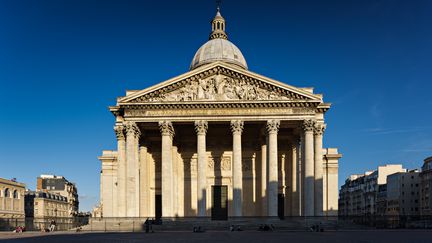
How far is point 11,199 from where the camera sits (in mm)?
84688

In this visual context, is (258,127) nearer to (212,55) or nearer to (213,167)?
(213,167)

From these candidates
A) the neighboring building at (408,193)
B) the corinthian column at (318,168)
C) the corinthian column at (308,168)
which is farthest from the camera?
the neighboring building at (408,193)

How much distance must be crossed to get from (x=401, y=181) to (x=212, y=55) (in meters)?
52.0

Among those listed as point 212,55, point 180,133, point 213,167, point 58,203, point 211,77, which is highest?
point 212,55

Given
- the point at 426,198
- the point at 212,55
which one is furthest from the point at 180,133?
the point at 426,198

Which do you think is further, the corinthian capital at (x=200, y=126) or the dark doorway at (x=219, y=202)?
the dark doorway at (x=219, y=202)

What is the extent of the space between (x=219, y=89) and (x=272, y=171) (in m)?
9.71

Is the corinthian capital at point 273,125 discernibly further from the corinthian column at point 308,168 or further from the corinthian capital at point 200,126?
the corinthian capital at point 200,126

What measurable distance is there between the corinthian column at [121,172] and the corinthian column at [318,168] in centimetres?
1928

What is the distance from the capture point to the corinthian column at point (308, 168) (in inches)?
1730

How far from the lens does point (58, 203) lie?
361 ft

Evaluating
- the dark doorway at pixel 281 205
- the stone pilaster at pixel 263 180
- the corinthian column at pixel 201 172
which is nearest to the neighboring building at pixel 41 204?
the dark doorway at pixel 281 205

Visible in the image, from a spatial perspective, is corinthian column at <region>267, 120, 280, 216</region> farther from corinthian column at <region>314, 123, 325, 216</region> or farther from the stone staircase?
corinthian column at <region>314, 123, 325, 216</region>

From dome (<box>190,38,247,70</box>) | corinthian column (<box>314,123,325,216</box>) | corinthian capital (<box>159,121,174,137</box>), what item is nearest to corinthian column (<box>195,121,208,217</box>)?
corinthian capital (<box>159,121,174,137</box>)
